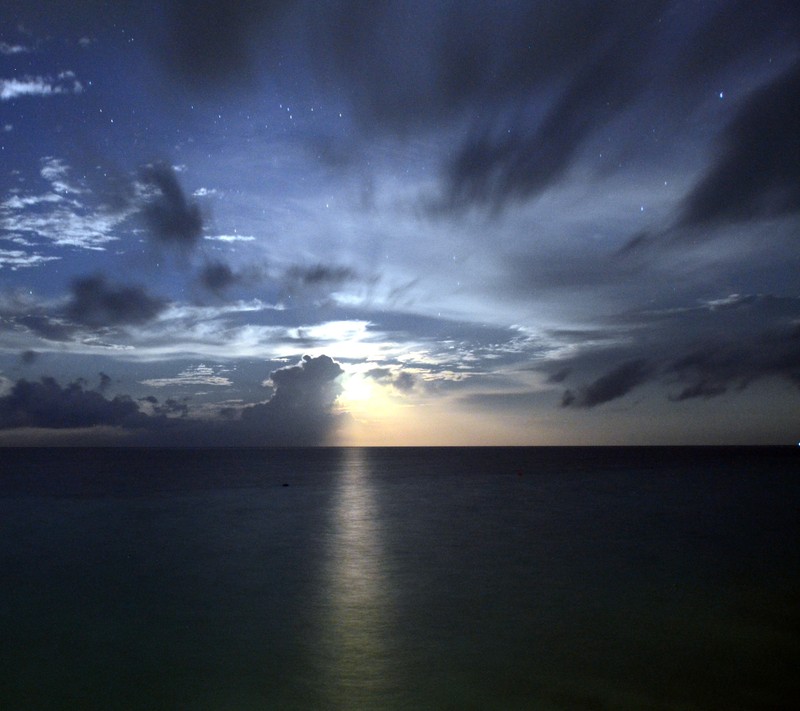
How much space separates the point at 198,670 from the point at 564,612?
41.1ft

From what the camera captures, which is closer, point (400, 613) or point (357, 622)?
point (357, 622)

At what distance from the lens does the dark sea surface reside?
595 inches

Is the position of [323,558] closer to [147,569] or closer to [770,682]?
[147,569]

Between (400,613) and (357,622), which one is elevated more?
(400,613)

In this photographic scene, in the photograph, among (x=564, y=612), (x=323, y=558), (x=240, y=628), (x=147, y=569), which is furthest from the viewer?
(x=323, y=558)

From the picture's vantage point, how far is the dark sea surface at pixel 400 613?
1512cm

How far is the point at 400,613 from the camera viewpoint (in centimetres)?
2223

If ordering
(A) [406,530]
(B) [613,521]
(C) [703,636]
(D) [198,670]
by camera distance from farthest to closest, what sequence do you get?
(B) [613,521], (A) [406,530], (C) [703,636], (D) [198,670]

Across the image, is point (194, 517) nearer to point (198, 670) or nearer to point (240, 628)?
point (240, 628)

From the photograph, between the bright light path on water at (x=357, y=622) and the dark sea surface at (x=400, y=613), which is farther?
the bright light path on water at (x=357, y=622)

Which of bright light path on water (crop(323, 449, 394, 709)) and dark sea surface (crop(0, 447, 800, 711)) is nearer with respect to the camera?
dark sea surface (crop(0, 447, 800, 711))

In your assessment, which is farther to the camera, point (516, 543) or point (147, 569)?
point (516, 543)

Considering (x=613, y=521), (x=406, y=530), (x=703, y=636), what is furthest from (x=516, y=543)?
(x=703, y=636)

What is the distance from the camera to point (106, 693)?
49.3ft
